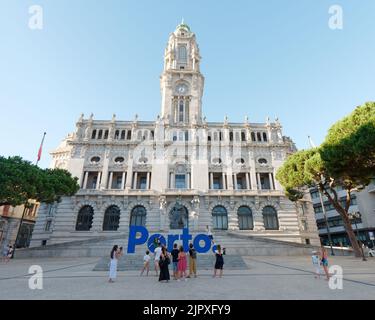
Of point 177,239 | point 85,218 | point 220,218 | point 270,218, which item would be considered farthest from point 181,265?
point 85,218

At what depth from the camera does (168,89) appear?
47.9 m

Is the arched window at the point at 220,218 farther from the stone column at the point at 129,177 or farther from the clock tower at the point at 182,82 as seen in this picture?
the clock tower at the point at 182,82

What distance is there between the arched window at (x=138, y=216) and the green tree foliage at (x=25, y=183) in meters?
11.0

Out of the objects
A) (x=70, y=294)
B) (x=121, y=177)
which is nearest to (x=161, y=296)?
(x=70, y=294)

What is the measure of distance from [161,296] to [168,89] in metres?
44.5

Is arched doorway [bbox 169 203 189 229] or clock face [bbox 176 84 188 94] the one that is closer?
arched doorway [bbox 169 203 189 229]

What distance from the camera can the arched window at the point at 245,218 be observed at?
36344mm

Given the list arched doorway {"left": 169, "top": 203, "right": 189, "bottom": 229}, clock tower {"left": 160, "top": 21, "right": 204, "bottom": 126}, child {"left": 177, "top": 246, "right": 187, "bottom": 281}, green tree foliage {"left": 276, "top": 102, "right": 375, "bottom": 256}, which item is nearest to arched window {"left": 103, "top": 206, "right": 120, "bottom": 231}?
arched doorway {"left": 169, "top": 203, "right": 189, "bottom": 229}

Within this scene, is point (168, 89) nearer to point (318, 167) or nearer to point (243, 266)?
point (318, 167)

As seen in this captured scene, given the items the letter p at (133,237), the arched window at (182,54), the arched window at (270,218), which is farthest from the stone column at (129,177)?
the arched window at (182,54)

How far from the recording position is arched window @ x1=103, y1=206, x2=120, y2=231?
117 feet

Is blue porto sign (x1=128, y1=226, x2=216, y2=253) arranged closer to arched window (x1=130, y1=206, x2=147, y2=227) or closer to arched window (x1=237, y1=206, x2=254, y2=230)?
arched window (x1=130, y1=206, x2=147, y2=227)

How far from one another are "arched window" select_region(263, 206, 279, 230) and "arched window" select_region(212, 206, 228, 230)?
6262 mm
